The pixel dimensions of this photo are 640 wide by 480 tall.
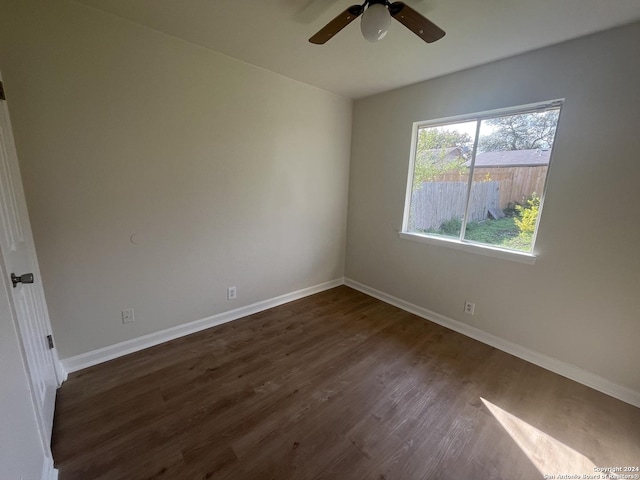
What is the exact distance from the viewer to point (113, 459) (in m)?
1.37

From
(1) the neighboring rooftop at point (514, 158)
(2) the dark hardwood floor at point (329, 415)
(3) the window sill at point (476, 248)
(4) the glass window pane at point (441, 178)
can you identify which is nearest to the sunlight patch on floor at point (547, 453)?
(2) the dark hardwood floor at point (329, 415)

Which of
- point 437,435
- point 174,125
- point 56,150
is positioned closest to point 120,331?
point 56,150

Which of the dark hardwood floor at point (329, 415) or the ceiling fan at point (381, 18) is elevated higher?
the ceiling fan at point (381, 18)

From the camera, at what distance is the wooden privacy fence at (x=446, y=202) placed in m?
2.46

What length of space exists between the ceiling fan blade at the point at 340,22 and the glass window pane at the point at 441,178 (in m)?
1.66

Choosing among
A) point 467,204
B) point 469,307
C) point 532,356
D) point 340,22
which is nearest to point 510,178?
point 467,204

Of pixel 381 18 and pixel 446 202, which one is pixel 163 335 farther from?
pixel 446 202

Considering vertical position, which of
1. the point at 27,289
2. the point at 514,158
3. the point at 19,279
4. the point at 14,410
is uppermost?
the point at 514,158

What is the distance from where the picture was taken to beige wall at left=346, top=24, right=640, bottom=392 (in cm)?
178

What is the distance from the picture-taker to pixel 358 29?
183cm

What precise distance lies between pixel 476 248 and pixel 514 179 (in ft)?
2.20

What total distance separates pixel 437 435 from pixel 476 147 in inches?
92.8

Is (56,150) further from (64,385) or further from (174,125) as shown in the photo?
(64,385)

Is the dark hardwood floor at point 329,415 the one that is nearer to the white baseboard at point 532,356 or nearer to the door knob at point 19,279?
the white baseboard at point 532,356
